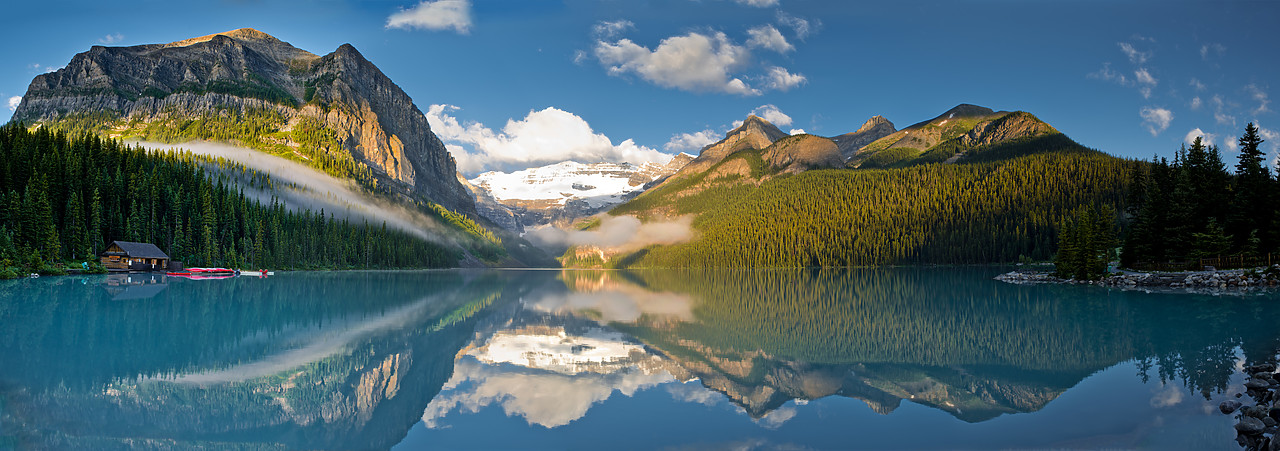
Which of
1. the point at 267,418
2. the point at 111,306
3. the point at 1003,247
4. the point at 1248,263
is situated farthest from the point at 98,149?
the point at 1003,247

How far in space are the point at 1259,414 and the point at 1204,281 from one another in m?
43.9

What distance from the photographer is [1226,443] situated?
9.35 m

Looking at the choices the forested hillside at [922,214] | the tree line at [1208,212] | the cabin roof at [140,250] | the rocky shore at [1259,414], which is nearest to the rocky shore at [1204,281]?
the tree line at [1208,212]

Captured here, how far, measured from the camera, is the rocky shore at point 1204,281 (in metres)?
39.3

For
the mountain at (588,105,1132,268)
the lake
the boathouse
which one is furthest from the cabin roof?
the mountain at (588,105,1132,268)

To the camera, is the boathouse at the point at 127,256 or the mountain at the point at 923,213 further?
the mountain at the point at 923,213

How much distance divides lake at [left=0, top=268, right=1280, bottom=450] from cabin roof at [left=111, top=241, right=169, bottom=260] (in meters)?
56.2

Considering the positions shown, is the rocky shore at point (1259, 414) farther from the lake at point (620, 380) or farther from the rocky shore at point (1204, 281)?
the rocky shore at point (1204, 281)

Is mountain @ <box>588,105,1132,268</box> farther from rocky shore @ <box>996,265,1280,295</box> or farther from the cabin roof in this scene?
the cabin roof

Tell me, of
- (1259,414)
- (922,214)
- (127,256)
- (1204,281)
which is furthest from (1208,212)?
(127,256)

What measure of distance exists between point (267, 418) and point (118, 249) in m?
82.8

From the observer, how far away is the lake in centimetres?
975

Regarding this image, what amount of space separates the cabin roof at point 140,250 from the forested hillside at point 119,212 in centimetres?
347

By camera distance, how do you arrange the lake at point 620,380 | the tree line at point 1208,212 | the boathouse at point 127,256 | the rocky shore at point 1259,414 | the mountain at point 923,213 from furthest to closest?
the mountain at point 923,213 → the boathouse at point 127,256 → the tree line at point 1208,212 → the lake at point 620,380 → the rocky shore at point 1259,414
